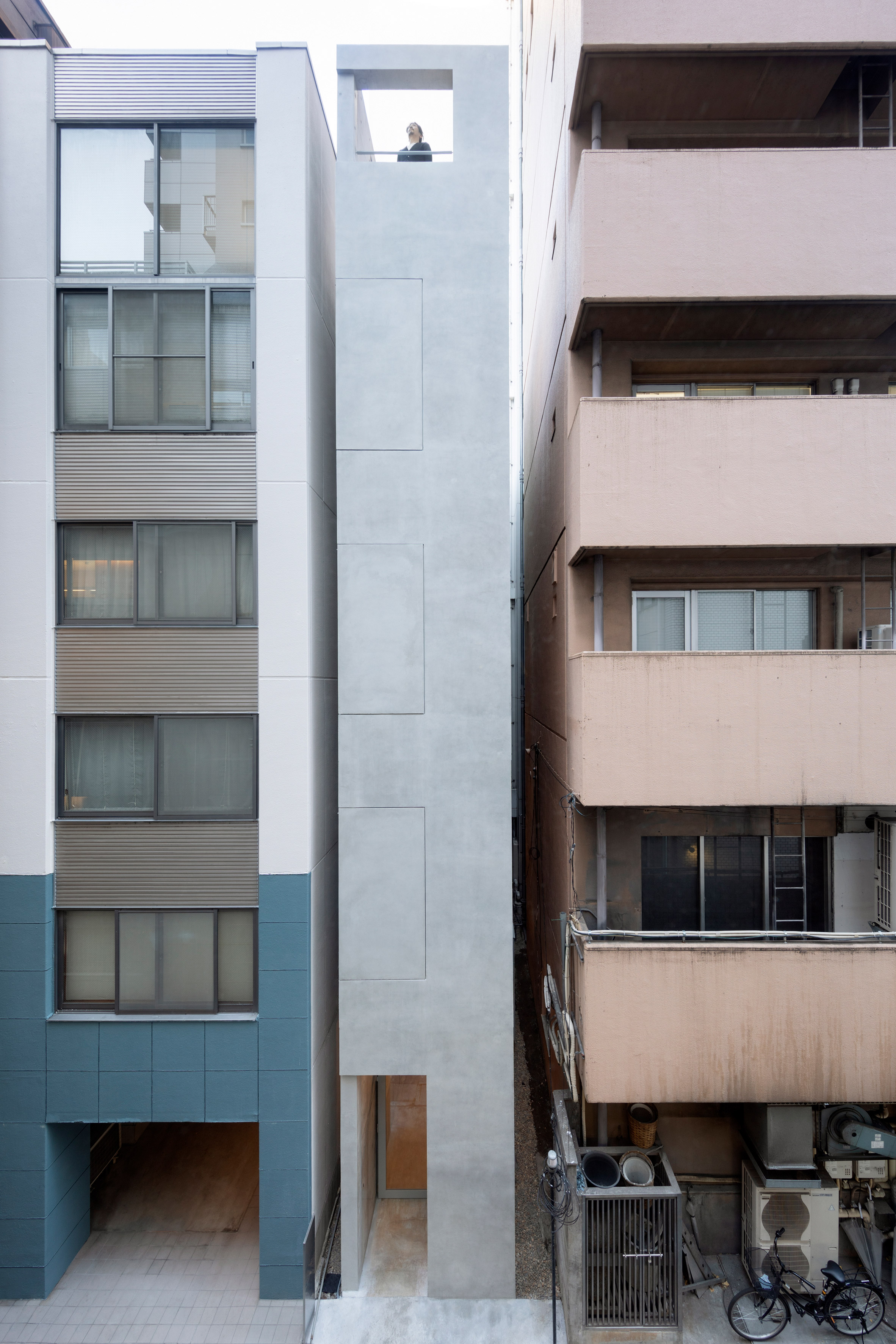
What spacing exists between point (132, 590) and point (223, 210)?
4.89 meters

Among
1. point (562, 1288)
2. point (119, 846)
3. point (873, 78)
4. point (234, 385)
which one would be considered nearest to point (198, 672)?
point (119, 846)

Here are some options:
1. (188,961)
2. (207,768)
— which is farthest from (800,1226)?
(207,768)

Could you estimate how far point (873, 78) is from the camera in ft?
26.2

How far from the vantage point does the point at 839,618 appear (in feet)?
26.7

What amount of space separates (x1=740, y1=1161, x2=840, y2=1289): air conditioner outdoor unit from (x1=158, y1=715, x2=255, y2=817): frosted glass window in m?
7.75

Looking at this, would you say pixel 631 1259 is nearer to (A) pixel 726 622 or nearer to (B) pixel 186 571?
(A) pixel 726 622

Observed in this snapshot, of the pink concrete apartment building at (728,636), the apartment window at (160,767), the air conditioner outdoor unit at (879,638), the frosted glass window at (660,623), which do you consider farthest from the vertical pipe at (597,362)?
the apartment window at (160,767)

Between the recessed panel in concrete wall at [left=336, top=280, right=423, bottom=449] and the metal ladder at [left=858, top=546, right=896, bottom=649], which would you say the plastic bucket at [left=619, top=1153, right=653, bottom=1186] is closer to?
the metal ladder at [left=858, top=546, right=896, bottom=649]

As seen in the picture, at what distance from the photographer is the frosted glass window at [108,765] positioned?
8281 millimetres

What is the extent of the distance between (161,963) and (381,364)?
7.89m

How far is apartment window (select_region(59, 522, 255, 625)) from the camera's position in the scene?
327 inches

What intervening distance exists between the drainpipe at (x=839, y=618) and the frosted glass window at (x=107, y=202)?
372 inches

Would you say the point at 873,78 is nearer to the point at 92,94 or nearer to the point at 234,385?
the point at 234,385

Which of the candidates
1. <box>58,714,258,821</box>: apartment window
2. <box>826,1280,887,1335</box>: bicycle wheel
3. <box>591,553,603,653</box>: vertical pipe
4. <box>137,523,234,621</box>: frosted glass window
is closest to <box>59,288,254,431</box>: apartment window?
<box>137,523,234,621</box>: frosted glass window
